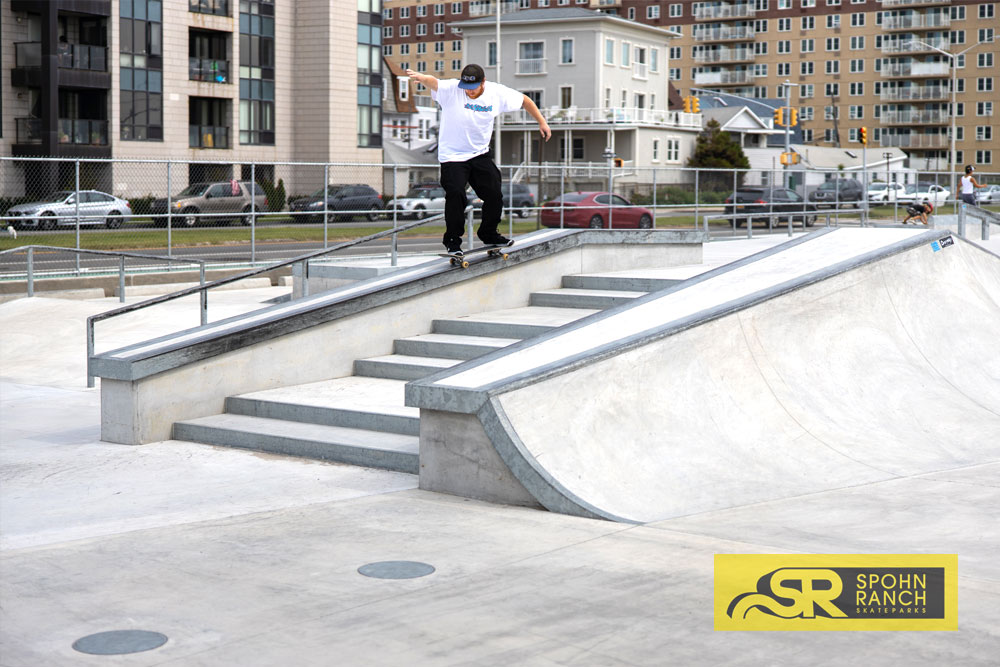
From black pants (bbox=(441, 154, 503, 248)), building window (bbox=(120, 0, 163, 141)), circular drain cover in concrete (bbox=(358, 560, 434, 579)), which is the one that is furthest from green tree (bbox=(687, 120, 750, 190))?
circular drain cover in concrete (bbox=(358, 560, 434, 579))

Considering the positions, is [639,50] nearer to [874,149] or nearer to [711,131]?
[711,131]

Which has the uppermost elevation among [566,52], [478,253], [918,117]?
[566,52]

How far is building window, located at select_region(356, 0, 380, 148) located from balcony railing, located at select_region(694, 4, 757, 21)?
2399 inches

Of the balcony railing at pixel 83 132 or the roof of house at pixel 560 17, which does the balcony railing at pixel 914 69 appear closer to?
the roof of house at pixel 560 17

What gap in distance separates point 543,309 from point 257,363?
289 centimetres

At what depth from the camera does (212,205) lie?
24.9 meters

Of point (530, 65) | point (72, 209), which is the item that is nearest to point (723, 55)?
point (530, 65)

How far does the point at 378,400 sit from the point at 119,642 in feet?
14.4

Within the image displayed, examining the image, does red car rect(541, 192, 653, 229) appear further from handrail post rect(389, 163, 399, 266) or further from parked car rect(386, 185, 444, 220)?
handrail post rect(389, 163, 399, 266)

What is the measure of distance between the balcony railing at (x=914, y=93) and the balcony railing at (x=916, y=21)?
536 centimetres

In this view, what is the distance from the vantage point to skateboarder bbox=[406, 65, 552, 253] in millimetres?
9641

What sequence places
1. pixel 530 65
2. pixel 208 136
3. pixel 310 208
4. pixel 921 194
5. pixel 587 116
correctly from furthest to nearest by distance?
pixel 530 65
pixel 587 116
pixel 208 136
pixel 921 194
pixel 310 208

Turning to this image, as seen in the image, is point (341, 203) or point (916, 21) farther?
point (916, 21)

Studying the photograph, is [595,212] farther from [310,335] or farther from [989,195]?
[310,335]
